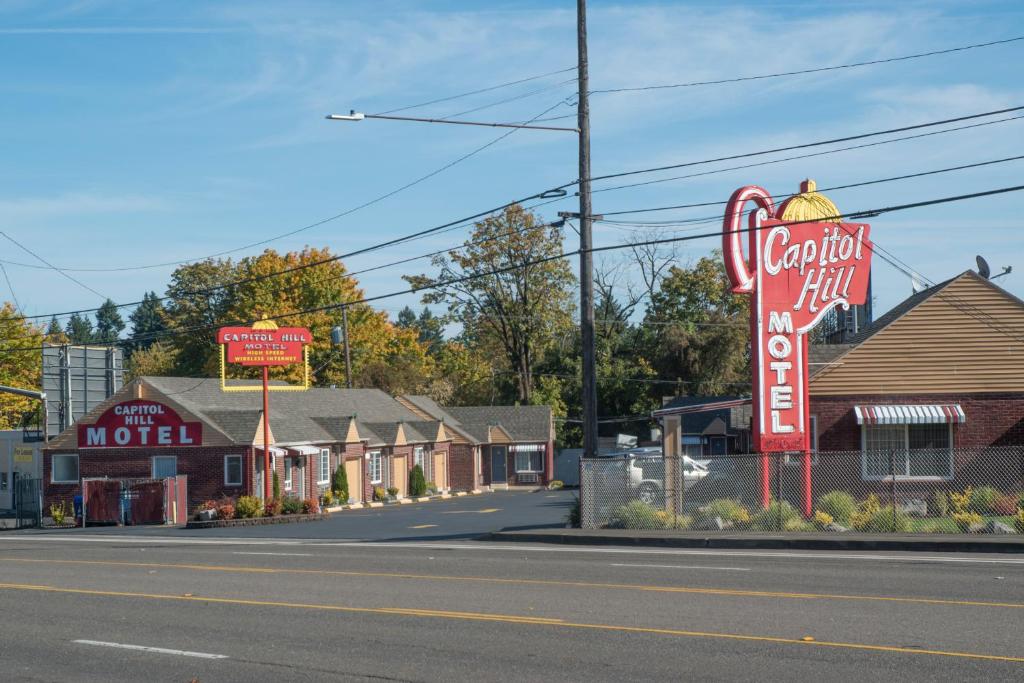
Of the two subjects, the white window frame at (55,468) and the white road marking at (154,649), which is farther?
the white window frame at (55,468)

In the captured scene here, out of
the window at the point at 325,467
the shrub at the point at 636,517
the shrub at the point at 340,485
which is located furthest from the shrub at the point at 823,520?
the window at the point at 325,467

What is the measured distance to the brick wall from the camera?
44.9m

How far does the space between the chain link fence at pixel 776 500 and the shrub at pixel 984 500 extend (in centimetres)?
2

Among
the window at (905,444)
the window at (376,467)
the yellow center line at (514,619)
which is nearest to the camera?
the yellow center line at (514,619)

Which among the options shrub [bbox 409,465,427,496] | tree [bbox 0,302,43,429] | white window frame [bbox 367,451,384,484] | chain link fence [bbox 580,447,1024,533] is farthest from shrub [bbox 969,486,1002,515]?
tree [bbox 0,302,43,429]

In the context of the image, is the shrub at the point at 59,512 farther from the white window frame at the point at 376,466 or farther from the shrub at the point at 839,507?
the shrub at the point at 839,507

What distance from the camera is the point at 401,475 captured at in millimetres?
60188

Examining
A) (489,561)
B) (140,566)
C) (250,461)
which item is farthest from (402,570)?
(250,461)

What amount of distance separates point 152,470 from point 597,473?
25728 millimetres

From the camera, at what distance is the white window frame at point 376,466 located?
56.3 meters

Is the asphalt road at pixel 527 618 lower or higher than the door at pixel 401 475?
higher

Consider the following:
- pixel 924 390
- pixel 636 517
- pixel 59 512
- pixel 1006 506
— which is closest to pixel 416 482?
pixel 59 512

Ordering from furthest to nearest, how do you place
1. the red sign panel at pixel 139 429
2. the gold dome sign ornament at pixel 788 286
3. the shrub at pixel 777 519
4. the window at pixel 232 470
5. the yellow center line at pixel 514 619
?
1. the red sign panel at pixel 139 429
2. the window at pixel 232 470
3. the gold dome sign ornament at pixel 788 286
4. the shrub at pixel 777 519
5. the yellow center line at pixel 514 619

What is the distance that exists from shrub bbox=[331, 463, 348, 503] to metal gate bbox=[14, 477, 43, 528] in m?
11.9
